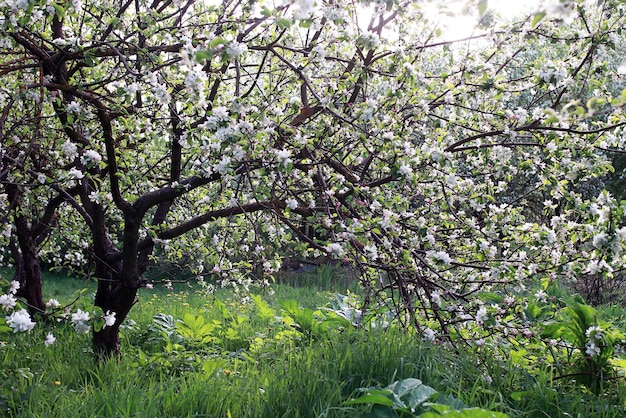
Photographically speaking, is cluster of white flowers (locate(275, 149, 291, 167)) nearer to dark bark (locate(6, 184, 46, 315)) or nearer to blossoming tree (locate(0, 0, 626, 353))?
blossoming tree (locate(0, 0, 626, 353))

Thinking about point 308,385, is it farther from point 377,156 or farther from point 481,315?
point 377,156

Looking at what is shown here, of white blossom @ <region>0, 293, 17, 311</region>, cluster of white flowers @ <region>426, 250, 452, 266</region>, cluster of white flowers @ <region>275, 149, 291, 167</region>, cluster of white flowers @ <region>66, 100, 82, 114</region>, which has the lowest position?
white blossom @ <region>0, 293, 17, 311</region>

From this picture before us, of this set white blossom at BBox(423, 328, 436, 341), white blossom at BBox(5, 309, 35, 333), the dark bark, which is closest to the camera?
white blossom at BBox(5, 309, 35, 333)

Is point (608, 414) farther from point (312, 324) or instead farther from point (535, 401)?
point (312, 324)

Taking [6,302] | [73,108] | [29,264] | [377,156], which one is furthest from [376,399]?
[29,264]

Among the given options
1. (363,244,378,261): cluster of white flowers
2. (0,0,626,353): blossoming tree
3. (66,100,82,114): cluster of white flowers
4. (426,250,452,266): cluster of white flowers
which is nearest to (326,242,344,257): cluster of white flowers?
(0,0,626,353): blossoming tree

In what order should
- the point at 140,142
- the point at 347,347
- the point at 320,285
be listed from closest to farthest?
the point at 347,347
the point at 140,142
the point at 320,285

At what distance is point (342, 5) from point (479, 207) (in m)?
1.43

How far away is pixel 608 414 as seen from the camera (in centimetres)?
258

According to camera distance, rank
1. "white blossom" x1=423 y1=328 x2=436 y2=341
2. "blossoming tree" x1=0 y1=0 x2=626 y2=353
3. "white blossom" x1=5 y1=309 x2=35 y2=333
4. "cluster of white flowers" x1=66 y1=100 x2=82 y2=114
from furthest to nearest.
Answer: "cluster of white flowers" x1=66 y1=100 x2=82 y2=114 → "white blossom" x1=423 y1=328 x2=436 y2=341 → "blossoming tree" x1=0 y1=0 x2=626 y2=353 → "white blossom" x1=5 y1=309 x2=35 y2=333

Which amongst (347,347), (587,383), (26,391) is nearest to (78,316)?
(26,391)

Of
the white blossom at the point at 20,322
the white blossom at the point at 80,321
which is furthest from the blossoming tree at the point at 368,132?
the white blossom at the point at 20,322

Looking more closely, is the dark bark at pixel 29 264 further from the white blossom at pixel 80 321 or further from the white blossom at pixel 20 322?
the white blossom at pixel 20 322

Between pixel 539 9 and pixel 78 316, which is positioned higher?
pixel 539 9
